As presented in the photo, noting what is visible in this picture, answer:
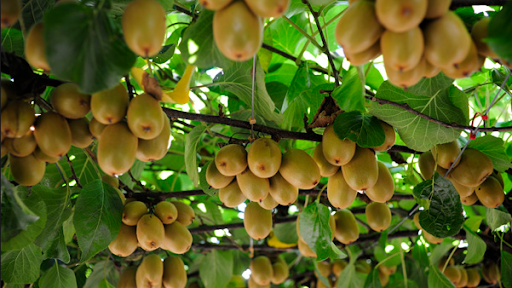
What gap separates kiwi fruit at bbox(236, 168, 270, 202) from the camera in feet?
2.89

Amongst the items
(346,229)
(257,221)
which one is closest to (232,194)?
(257,221)

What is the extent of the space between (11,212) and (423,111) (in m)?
0.78

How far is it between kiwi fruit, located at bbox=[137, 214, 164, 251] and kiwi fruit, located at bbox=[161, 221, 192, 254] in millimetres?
32

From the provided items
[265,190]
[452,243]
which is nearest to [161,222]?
[265,190]

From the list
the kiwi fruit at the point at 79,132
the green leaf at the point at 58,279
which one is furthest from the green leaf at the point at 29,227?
the green leaf at the point at 58,279

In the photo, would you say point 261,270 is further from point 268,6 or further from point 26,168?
point 268,6

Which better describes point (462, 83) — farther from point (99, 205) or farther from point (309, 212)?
point (99, 205)

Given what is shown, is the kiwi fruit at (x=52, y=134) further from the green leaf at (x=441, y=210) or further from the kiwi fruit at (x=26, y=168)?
the green leaf at (x=441, y=210)

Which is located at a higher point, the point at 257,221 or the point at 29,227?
the point at 29,227

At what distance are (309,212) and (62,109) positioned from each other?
0.62 meters

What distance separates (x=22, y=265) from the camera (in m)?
1.04

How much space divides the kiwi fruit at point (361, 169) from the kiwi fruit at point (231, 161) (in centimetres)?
21

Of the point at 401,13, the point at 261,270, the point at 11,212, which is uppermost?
the point at 401,13

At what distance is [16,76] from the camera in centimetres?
71
